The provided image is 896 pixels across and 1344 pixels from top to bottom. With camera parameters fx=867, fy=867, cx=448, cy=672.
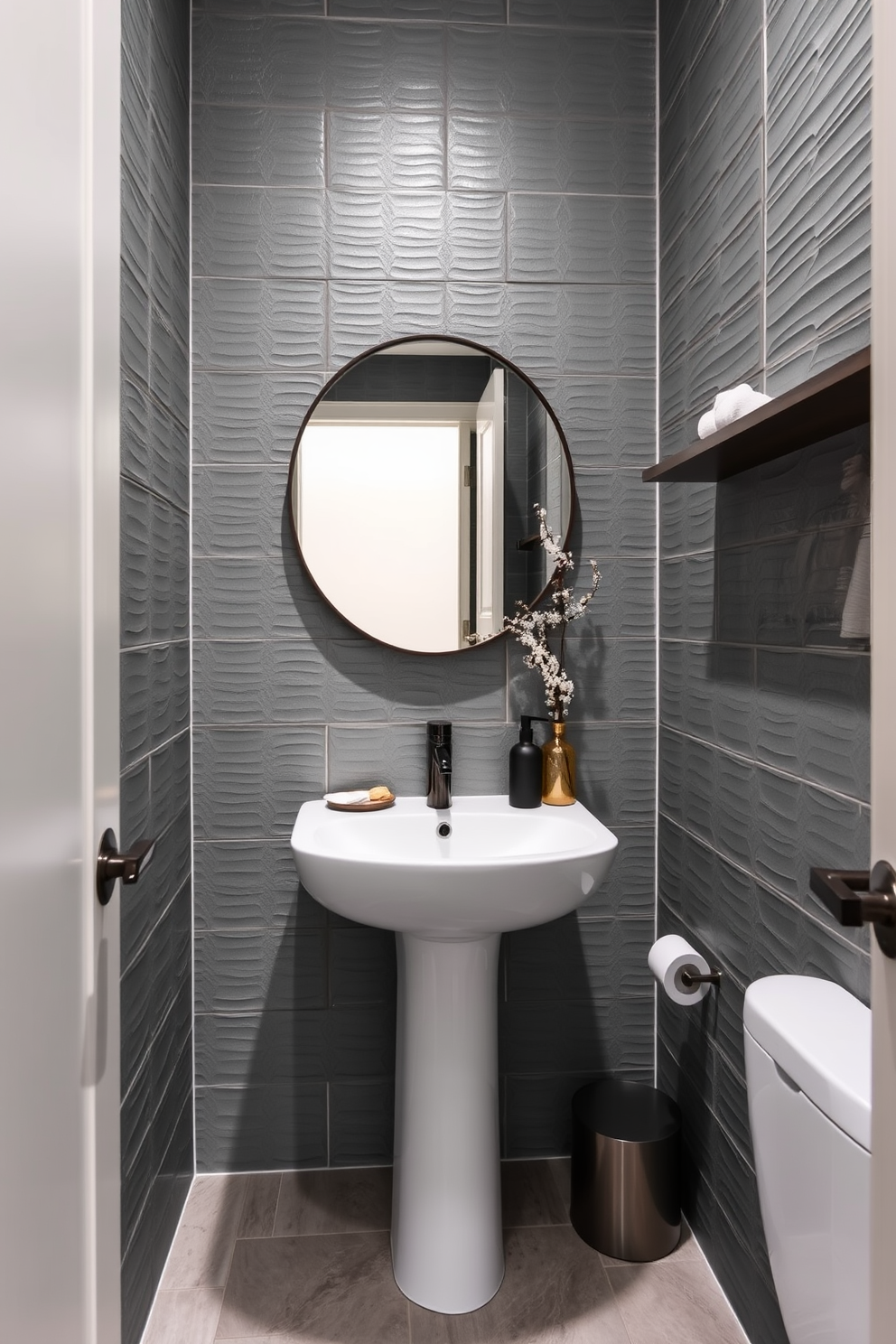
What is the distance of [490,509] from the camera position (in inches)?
73.6

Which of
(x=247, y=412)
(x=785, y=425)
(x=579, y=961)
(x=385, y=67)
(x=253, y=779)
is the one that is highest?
(x=385, y=67)

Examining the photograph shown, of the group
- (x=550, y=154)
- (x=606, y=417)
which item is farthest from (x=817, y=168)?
(x=550, y=154)

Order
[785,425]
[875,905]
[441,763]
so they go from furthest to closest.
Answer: [441,763] < [785,425] < [875,905]

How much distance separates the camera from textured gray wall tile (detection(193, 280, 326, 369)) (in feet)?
5.98

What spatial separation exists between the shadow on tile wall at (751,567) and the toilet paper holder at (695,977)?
A: 0.03 metres

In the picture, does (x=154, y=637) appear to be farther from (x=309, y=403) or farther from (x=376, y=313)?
(x=376, y=313)

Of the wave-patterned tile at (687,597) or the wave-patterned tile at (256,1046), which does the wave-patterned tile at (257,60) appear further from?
the wave-patterned tile at (256,1046)

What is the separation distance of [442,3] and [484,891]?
183 centimetres

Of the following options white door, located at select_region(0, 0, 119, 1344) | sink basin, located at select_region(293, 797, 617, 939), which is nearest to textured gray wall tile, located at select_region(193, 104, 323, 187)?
white door, located at select_region(0, 0, 119, 1344)

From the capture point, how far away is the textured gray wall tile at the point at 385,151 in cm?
183

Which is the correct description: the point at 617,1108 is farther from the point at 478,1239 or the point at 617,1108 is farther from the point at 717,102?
the point at 717,102

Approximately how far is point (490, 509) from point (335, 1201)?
1491mm

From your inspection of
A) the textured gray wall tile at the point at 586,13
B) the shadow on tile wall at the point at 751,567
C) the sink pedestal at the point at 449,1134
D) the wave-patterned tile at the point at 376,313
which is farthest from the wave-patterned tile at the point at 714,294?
the sink pedestal at the point at 449,1134

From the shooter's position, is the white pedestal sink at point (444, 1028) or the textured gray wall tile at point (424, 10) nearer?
the white pedestal sink at point (444, 1028)
